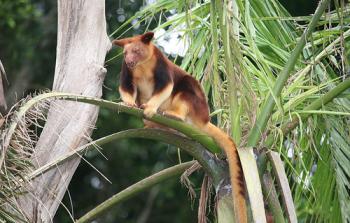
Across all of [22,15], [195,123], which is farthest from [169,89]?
[22,15]

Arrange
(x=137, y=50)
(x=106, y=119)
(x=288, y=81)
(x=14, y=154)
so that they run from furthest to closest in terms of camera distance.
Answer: (x=106, y=119) < (x=288, y=81) < (x=137, y=50) < (x=14, y=154)

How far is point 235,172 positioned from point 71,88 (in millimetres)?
1363

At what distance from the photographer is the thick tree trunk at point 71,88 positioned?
225 inches

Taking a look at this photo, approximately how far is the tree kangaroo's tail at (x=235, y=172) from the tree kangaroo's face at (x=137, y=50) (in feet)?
2.61

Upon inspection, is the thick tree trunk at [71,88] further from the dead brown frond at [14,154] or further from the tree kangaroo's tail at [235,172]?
the dead brown frond at [14,154]

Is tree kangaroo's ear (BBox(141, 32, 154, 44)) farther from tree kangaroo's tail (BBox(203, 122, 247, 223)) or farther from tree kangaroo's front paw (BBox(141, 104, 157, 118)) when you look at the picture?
tree kangaroo's tail (BBox(203, 122, 247, 223))

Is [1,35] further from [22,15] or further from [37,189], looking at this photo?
[37,189]

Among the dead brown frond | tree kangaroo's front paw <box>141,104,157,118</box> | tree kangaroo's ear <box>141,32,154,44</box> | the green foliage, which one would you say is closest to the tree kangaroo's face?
tree kangaroo's ear <box>141,32,154,44</box>

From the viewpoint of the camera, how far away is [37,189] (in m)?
5.66

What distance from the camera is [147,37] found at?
5938 mm

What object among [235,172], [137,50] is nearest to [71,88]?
[137,50]

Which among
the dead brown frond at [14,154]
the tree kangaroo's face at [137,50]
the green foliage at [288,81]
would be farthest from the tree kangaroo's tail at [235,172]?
the dead brown frond at [14,154]

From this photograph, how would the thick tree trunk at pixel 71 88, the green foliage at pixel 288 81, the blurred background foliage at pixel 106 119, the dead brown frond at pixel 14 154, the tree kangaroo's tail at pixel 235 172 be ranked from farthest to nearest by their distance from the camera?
the blurred background foliage at pixel 106 119 < the thick tree trunk at pixel 71 88 < the green foliage at pixel 288 81 < the tree kangaroo's tail at pixel 235 172 < the dead brown frond at pixel 14 154

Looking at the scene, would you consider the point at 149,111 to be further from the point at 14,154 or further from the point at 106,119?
the point at 106,119
